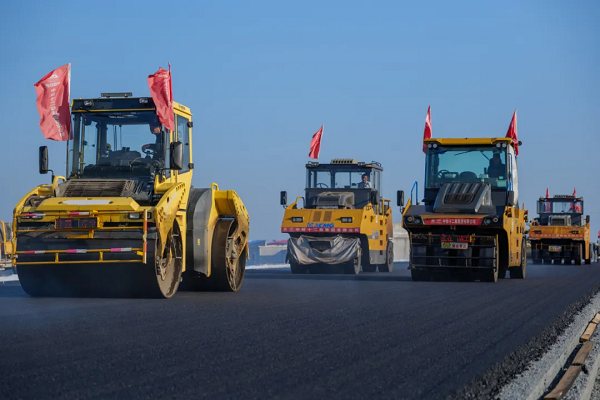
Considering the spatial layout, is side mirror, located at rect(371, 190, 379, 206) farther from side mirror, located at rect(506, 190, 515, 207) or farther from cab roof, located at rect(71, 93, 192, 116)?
cab roof, located at rect(71, 93, 192, 116)

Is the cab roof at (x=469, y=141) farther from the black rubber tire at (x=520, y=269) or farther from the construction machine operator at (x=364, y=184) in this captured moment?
the construction machine operator at (x=364, y=184)

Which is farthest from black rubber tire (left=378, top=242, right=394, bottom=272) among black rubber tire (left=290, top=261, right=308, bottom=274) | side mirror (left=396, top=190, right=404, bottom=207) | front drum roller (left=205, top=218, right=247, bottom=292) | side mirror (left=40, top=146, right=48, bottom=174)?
side mirror (left=40, top=146, right=48, bottom=174)

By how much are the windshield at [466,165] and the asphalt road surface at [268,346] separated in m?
6.66

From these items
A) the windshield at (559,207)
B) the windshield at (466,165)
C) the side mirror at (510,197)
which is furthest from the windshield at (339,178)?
the windshield at (559,207)

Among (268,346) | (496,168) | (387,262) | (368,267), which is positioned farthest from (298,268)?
(268,346)

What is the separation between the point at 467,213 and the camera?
18.2m

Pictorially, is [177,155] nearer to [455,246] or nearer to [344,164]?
[455,246]

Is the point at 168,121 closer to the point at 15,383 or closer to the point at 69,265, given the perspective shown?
the point at 69,265

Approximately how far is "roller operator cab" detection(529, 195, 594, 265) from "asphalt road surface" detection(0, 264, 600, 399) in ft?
80.5

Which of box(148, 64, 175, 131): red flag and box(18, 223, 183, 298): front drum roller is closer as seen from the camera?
box(18, 223, 183, 298): front drum roller

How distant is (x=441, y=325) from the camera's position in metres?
9.17

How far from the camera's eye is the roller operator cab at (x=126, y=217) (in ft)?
37.8

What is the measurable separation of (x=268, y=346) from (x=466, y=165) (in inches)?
517

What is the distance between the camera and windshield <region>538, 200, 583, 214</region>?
126 ft
